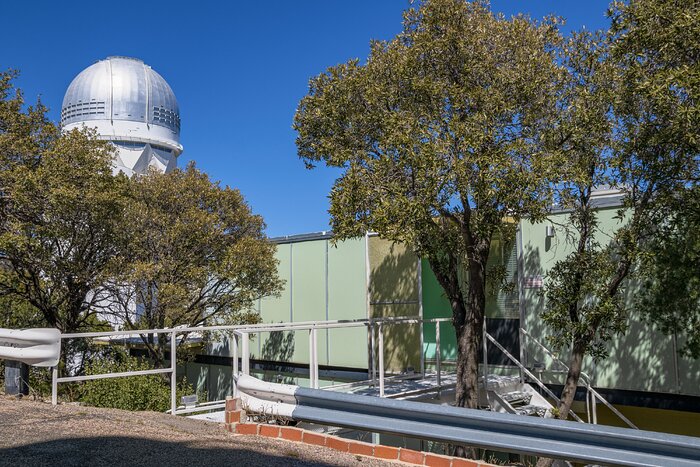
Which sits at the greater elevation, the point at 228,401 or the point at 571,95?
the point at 571,95

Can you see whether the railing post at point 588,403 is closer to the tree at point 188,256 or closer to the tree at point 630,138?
the tree at point 630,138

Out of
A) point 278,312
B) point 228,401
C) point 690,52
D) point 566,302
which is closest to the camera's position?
point 228,401

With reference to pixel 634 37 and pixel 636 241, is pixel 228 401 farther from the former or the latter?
pixel 634 37

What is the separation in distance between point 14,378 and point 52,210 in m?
5.57

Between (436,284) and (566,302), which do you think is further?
(436,284)

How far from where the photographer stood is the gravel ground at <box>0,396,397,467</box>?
4.72 metres

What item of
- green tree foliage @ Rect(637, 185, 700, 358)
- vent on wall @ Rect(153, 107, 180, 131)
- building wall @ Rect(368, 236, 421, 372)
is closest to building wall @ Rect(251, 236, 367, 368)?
building wall @ Rect(368, 236, 421, 372)

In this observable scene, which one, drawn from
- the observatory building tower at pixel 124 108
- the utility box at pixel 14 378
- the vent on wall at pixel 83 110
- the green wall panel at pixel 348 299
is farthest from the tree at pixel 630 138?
the vent on wall at pixel 83 110

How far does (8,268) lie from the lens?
50.3 feet

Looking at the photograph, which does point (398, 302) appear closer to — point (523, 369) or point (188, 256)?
point (523, 369)

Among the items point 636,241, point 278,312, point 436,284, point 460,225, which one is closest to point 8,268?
point 278,312

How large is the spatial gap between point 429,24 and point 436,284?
6.30m

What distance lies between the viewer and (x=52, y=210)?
1323 cm

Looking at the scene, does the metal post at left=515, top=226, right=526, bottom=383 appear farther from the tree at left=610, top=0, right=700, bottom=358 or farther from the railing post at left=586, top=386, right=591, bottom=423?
the tree at left=610, top=0, right=700, bottom=358
